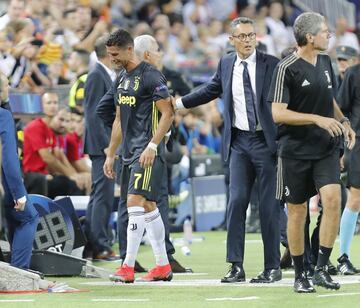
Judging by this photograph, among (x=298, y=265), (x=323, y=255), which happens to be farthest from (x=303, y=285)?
(x=323, y=255)

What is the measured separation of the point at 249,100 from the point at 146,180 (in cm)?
119

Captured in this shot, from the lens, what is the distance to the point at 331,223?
10.5 metres

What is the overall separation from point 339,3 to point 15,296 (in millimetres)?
18434

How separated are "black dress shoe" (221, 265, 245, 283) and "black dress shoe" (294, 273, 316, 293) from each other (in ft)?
3.50

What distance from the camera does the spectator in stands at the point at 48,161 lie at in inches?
663

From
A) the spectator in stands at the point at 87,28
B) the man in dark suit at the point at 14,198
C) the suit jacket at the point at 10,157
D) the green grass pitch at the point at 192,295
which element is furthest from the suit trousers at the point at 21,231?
the spectator in stands at the point at 87,28

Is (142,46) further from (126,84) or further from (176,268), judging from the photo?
(176,268)

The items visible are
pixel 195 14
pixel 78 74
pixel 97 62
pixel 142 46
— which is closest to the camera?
pixel 142 46

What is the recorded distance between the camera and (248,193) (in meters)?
11.8

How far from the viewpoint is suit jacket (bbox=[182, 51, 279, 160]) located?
11.7m

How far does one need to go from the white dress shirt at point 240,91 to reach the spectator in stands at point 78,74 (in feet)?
12.6

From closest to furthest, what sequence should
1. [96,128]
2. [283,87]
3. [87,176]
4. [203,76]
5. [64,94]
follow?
[283,87] → [96,128] → [87,176] → [64,94] → [203,76]

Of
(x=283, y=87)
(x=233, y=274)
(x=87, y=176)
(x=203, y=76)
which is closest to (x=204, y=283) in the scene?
(x=233, y=274)

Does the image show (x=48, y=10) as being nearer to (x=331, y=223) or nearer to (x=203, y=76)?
(x=203, y=76)
